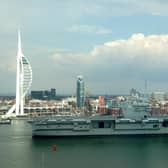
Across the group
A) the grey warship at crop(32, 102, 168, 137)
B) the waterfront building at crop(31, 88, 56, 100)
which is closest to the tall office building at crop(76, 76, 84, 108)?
the waterfront building at crop(31, 88, 56, 100)

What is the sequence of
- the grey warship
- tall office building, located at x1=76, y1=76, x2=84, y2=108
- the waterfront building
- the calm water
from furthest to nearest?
the waterfront building, tall office building, located at x1=76, y1=76, x2=84, y2=108, the grey warship, the calm water

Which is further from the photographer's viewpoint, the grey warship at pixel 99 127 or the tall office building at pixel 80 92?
the tall office building at pixel 80 92

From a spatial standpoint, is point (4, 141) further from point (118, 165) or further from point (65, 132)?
point (118, 165)

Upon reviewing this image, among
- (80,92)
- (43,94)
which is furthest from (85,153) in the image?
(43,94)

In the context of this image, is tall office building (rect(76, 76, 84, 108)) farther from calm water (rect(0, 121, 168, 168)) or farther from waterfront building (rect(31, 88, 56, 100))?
calm water (rect(0, 121, 168, 168))

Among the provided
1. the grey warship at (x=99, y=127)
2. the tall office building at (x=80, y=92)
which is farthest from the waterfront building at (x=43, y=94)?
the grey warship at (x=99, y=127)

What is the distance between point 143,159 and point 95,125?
9.81 meters

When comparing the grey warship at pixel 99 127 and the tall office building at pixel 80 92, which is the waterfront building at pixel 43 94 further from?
the grey warship at pixel 99 127

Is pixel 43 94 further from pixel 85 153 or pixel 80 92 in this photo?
pixel 85 153

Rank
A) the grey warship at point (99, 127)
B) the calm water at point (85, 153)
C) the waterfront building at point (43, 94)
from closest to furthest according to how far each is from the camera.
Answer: the calm water at point (85, 153), the grey warship at point (99, 127), the waterfront building at point (43, 94)

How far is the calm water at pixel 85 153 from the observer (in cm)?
1866

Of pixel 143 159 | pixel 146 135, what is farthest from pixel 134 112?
pixel 143 159

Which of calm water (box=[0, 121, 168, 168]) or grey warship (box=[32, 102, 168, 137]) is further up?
grey warship (box=[32, 102, 168, 137])

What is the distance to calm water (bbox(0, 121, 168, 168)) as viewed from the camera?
61.2 ft
